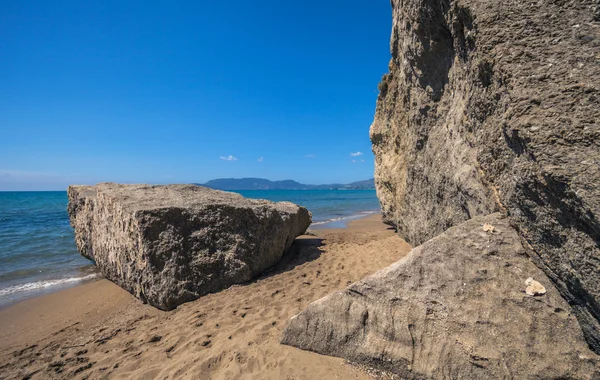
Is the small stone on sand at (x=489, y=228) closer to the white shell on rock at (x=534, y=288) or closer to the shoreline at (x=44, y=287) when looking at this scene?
the white shell on rock at (x=534, y=288)

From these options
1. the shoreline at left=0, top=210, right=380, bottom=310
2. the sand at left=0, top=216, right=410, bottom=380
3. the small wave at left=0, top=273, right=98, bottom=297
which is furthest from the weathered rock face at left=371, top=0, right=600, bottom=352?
the small wave at left=0, top=273, right=98, bottom=297

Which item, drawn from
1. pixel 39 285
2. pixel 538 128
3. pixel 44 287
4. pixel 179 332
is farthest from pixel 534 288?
pixel 39 285

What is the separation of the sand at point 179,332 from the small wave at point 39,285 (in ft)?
2.85

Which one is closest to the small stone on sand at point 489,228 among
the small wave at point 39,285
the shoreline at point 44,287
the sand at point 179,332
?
the sand at point 179,332

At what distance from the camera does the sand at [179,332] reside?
314 centimetres

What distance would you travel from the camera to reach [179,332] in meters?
4.12

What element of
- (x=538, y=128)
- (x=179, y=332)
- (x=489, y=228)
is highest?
(x=538, y=128)

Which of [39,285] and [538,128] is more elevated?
[538,128]

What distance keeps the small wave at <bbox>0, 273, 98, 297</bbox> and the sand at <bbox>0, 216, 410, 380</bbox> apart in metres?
0.87

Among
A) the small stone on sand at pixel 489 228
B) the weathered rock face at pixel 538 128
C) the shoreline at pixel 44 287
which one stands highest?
the weathered rock face at pixel 538 128

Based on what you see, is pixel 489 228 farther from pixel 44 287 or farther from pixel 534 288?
pixel 44 287

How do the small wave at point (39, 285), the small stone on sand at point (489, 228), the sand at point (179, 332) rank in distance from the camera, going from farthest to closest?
the small wave at point (39, 285)
the sand at point (179, 332)
the small stone on sand at point (489, 228)

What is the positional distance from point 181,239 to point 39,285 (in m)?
5.49

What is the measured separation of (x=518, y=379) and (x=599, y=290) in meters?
0.93
